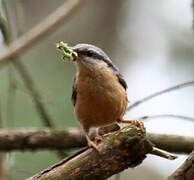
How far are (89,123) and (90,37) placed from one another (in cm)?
581

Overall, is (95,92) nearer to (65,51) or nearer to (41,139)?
(65,51)

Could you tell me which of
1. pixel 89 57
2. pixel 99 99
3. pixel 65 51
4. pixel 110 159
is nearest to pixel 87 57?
pixel 89 57

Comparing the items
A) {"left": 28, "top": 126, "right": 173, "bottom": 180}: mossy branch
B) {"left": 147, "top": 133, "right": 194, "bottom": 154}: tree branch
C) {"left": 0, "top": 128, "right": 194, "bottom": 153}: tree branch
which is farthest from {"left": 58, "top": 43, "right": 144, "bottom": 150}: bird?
{"left": 0, "top": 128, "right": 194, "bottom": 153}: tree branch

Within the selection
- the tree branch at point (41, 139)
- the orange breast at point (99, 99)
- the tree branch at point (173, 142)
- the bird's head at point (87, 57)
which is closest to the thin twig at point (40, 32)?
the tree branch at point (41, 139)

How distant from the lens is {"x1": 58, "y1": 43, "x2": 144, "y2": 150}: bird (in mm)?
4035

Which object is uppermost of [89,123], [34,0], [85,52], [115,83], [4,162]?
[34,0]

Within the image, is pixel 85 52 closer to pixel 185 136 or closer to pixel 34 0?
pixel 185 136

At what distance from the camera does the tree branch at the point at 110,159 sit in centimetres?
313

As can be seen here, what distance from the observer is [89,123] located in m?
4.18

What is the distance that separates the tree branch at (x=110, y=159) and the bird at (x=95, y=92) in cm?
76

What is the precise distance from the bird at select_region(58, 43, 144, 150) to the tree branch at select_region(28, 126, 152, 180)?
0.76m

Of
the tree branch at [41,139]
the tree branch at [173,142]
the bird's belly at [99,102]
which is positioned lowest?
the tree branch at [173,142]

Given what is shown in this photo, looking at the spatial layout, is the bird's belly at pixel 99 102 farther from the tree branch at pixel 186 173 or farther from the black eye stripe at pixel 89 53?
the tree branch at pixel 186 173

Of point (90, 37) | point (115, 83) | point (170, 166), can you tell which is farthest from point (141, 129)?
point (90, 37)
